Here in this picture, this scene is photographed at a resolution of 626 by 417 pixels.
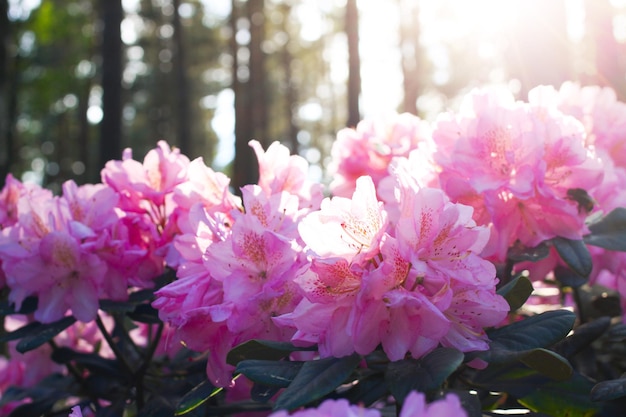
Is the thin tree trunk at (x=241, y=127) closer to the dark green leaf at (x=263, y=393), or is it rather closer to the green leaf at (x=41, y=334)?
the green leaf at (x=41, y=334)

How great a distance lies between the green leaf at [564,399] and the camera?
1302 millimetres

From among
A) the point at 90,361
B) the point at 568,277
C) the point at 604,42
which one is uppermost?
the point at 604,42

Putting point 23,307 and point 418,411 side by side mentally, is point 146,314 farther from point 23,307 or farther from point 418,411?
point 418,411

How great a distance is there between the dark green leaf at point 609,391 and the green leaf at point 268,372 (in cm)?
47

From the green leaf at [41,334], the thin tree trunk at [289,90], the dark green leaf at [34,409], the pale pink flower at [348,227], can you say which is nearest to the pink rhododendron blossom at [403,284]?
the pale pink flower at [348,227]

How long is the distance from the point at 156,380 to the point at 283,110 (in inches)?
989

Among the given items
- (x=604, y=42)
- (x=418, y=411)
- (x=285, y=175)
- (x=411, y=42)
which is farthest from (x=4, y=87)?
(x=411, y=42)

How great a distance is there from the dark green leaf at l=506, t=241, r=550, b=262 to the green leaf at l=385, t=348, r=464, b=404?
444 mm

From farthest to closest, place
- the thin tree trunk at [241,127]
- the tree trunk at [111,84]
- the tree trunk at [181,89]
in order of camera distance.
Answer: the tree trunk at [181,89]
the thin tree trunk at [241,127]
the tree trunk at [111,84]

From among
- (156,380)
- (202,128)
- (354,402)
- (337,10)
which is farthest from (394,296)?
(202,128)

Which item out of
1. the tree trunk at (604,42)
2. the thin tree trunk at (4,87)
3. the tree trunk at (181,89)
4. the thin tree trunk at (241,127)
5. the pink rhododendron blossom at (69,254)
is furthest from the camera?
the tree trunk at (181,89)

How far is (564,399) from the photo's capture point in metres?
1.31

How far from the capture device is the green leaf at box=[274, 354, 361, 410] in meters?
1.00

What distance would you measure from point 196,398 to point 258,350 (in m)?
0.17
